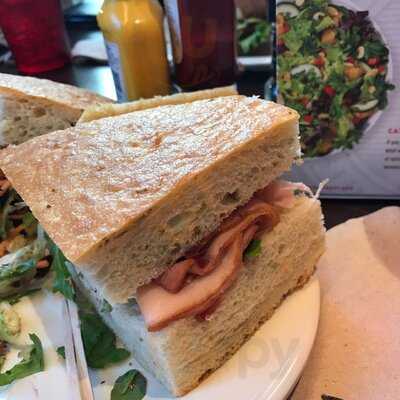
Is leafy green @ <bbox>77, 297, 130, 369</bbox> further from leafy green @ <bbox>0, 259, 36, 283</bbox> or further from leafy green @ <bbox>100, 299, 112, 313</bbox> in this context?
leafy green @ <bbox>0, 259, 36, 283</bbox>

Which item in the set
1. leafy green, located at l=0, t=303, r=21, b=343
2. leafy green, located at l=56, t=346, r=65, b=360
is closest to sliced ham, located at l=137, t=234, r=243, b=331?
leafy green, located at l=56, t=346, r=65, b=360

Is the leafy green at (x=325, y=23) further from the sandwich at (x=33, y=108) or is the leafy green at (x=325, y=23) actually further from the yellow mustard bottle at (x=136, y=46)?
the sandwich at (x=33, y=108)

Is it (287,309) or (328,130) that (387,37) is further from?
(287,309)

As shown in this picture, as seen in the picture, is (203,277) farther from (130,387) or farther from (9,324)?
(9,324)

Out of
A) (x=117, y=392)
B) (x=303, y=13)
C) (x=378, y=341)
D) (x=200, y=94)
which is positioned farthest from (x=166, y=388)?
(x=303, y=13)

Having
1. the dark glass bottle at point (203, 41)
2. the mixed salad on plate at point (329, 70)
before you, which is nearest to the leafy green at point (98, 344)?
the mixed salad on plate at point (329, 70)

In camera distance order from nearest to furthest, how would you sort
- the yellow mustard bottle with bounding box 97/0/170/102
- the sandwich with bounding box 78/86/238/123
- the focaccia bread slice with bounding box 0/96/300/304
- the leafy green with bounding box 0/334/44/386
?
1. the focaccia bread slice with bounding box 0/96/300/304
2. the leafy green with bounding box 0/334/44/386
3. the sandwich with bounding box 78/86/238/123
4. the yellow mustard bottle with bounding box 97/0/170/102

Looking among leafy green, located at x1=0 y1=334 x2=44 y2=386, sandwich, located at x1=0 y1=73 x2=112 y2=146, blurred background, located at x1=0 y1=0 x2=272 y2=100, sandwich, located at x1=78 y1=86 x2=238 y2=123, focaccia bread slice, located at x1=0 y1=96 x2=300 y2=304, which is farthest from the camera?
blurred background, located at x1=0 y1=0 x2=272 y2=100
